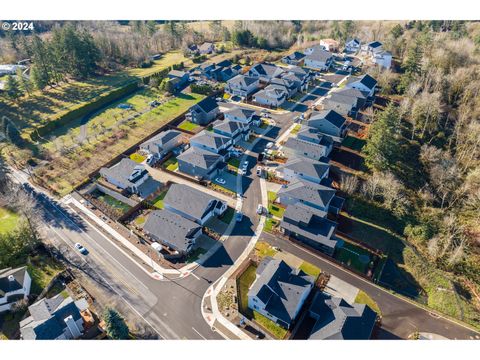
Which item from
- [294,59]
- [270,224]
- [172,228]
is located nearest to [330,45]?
[294,59]

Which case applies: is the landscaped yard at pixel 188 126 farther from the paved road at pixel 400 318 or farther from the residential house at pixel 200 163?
the paved road at pixel 400 318

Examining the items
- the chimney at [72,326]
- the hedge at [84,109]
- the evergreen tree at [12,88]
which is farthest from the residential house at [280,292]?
the evergreen tree at [12,88]

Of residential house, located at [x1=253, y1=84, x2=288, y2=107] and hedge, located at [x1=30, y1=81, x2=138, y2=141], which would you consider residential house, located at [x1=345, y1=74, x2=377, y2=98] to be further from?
hedge, located at [x1=30, y1=81, x2=138, y2=141]

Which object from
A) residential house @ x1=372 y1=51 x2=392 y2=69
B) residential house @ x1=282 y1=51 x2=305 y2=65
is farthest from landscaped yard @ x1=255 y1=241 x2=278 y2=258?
residential house @ x1=282 y1=51 x2=305 y2=65

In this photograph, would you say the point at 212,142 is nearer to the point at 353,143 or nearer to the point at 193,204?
the point at 193,204

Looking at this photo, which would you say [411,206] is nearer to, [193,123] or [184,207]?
[184,207]

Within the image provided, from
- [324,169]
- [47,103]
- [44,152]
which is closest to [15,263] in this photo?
[44,152]
